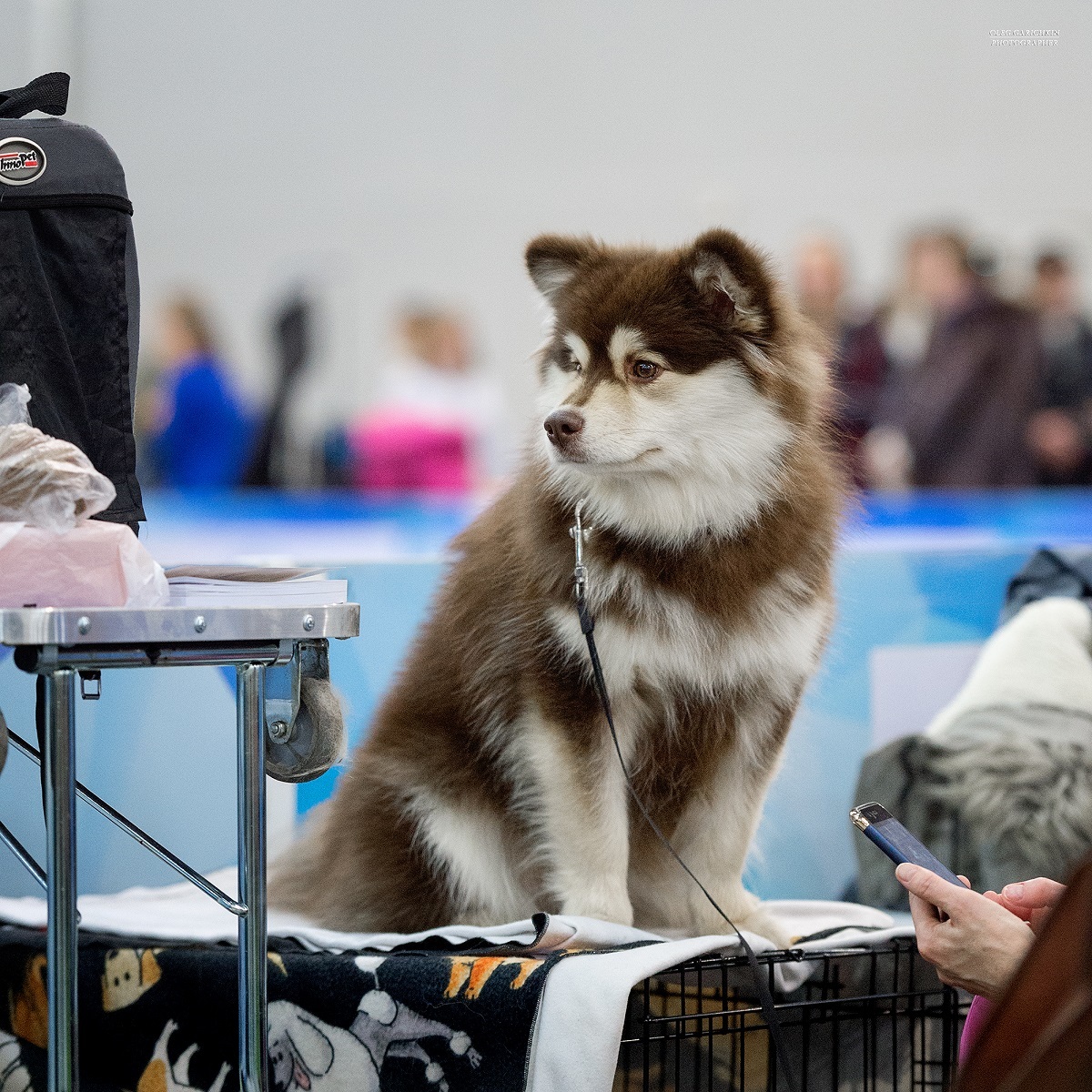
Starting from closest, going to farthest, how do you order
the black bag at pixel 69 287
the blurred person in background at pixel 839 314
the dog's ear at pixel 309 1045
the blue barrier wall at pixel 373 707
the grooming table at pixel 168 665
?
1. the grooming table at pixel 168 665
2. the black bag at pixel 69 287
3. the dog's ear at pixel 309 1045
4. the blue barrier wall at pixel 373 707
5. the blurred person in background at pixel 839 314

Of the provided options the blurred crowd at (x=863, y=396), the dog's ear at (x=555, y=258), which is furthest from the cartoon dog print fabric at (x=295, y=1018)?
the blurred crowd at (x=863, y=396)

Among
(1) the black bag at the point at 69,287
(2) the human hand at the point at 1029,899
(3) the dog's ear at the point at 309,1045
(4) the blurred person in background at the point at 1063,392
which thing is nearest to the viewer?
(2) the human hand at the point at 1029,899

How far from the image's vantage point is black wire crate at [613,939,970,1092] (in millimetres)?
1765

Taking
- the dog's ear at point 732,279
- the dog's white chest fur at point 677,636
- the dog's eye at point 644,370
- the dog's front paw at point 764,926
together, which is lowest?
the dog's front paw at point 764,926

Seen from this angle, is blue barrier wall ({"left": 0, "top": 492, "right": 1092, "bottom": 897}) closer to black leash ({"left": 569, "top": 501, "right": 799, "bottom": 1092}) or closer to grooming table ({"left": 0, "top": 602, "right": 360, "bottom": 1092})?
black leash ({"left": 569, "top": 501, "right": 799, "bottom": 1092})

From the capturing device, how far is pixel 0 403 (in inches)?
56.6

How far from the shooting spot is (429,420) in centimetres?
650

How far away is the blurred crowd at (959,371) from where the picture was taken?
5086 mm

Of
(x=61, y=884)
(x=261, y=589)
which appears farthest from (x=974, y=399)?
(x=61, y=884)

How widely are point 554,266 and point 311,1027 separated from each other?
1227 mm

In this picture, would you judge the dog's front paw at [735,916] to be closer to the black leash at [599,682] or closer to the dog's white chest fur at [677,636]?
the black leash at [599,682]

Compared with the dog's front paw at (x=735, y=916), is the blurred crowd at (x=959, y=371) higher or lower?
higher

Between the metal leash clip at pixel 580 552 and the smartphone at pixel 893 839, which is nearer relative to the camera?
the smartphone at pixel 893 839

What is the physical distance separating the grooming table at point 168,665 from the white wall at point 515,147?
600 cm
